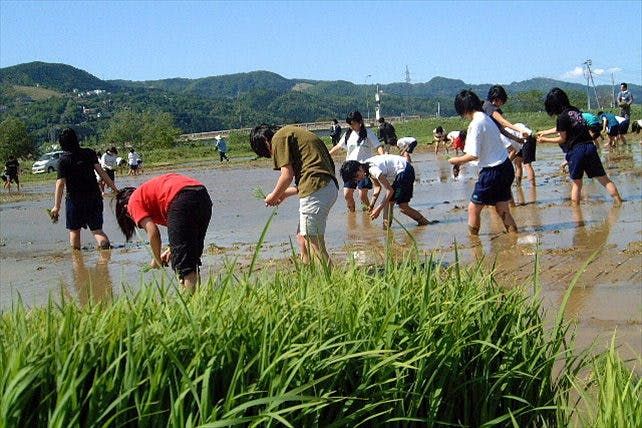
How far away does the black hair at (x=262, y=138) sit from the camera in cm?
670

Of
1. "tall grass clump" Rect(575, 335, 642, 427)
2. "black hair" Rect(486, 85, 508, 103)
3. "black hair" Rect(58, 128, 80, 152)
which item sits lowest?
"tall grass clump" Rect(575, 335, 642, 427)

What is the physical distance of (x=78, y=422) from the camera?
2623 millimetres

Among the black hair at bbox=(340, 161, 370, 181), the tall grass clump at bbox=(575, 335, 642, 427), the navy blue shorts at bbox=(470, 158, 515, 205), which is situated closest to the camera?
the tall grass clump at bbox=(575, 335, 642, 427)

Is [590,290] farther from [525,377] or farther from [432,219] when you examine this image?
[432,219]

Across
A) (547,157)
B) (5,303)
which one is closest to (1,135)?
(547,157)

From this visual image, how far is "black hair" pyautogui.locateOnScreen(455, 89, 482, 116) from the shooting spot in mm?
8977

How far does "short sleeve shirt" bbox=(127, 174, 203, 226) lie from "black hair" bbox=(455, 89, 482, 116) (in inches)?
159

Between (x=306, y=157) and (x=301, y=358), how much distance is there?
12.8ft

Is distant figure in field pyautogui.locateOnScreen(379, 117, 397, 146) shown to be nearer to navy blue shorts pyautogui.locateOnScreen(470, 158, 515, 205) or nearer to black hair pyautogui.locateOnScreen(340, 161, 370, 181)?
black hair pyautogui.locateOnScreen(340, 161, 370, 181)

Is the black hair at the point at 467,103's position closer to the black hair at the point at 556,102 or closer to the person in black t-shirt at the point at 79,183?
the black hair at the point at 556,102

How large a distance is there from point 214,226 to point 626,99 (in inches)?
691

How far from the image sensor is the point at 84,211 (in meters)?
11.0

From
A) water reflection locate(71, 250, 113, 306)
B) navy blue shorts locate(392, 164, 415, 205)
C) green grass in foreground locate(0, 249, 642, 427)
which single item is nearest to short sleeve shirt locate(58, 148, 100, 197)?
water reflection locate(71, 250, 113, 306)

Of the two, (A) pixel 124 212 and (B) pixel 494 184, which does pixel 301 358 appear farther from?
(B) pixel 494 184
